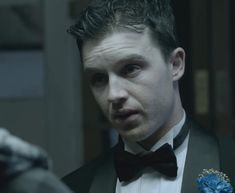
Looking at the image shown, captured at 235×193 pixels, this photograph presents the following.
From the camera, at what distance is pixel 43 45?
3.49 m

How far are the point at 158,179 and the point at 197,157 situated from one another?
120mm

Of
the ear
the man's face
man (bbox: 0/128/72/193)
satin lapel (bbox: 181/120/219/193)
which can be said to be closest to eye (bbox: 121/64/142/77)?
the man's face

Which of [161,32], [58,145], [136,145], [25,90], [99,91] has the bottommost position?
[58,145]

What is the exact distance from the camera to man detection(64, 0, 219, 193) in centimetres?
170

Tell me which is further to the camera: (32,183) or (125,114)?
(125,114)

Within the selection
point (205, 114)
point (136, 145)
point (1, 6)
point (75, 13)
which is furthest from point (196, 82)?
point (136, 145)

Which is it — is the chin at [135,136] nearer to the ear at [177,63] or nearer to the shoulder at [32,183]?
the ear at [177,63]

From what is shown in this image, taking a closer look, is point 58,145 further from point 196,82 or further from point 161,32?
point 161,32

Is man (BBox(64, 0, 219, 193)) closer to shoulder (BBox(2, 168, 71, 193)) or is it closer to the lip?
the lip

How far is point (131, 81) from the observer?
1.71 meters

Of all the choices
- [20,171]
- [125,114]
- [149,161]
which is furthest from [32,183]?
[149,161]

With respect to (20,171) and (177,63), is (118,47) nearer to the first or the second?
(177,63)

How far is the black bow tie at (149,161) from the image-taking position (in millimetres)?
1735

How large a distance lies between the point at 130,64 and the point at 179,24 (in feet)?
5.98
